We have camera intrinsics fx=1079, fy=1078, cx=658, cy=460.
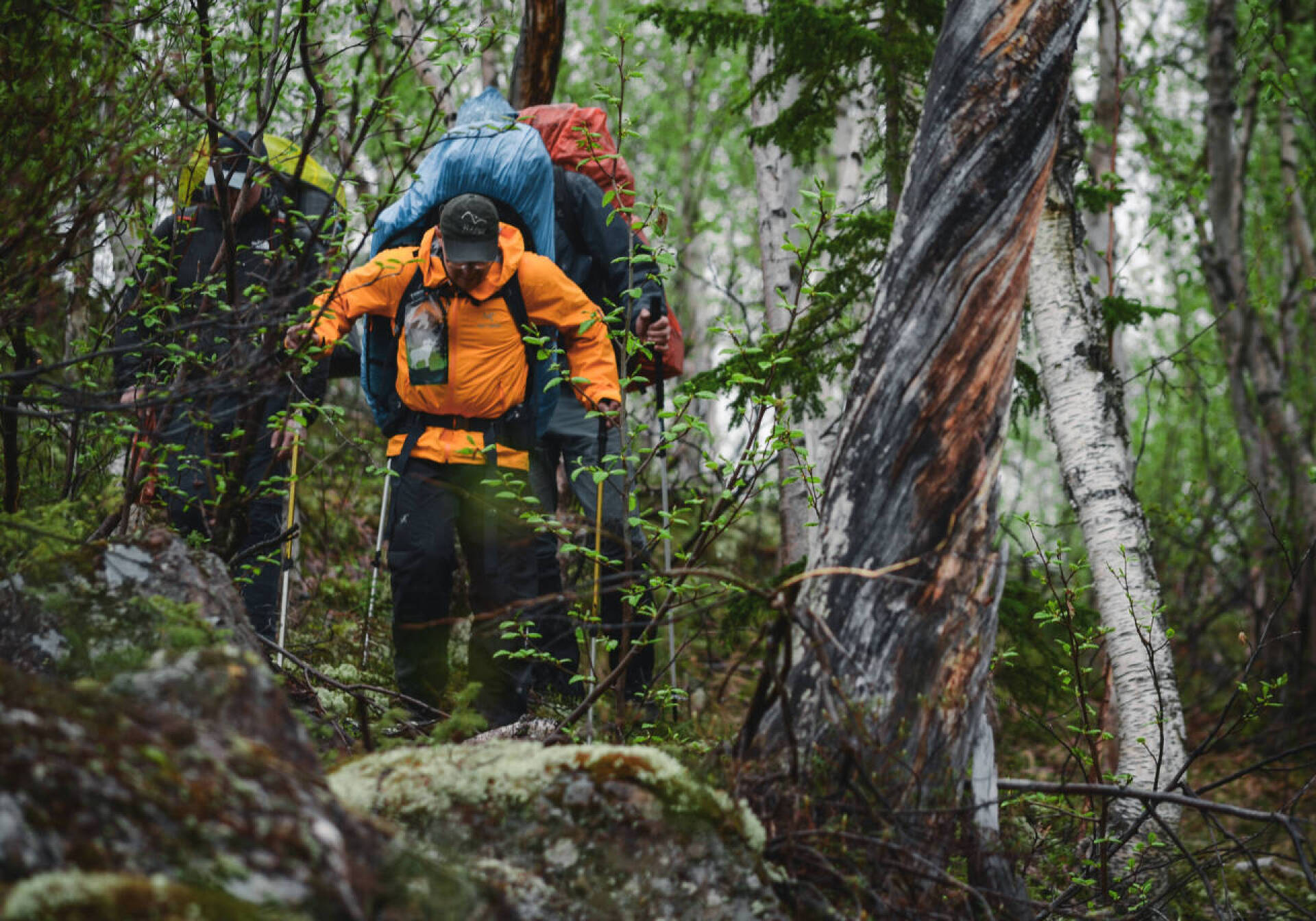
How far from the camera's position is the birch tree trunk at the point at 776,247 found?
26.2 ft

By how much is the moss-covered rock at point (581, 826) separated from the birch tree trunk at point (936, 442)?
12.8 inches

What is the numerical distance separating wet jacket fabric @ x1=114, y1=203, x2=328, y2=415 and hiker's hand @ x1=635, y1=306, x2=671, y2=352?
5.75ft

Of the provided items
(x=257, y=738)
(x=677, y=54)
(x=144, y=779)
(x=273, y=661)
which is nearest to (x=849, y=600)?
(x=257, y=738)

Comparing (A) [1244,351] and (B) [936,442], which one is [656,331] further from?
(A) [1244,351]

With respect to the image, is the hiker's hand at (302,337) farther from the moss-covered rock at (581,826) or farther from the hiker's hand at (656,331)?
the moss-covered rock at (581,826)

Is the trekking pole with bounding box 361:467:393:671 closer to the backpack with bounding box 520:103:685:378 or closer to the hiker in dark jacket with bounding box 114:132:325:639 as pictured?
the hiker in dark jacket with bounding box 114:132:325:639

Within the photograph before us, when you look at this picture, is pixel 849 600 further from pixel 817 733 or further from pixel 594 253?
pixel 594 253

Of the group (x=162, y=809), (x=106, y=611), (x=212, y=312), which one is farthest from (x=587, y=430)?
(x=162, y=809)

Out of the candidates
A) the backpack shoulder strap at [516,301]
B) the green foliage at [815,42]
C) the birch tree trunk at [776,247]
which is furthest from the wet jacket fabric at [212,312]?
the birch tree trunk at [776,247]

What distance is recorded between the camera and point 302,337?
176 inches

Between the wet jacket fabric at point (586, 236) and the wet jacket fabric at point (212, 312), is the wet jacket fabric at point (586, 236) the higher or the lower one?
the higher one

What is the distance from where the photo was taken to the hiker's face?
516cm

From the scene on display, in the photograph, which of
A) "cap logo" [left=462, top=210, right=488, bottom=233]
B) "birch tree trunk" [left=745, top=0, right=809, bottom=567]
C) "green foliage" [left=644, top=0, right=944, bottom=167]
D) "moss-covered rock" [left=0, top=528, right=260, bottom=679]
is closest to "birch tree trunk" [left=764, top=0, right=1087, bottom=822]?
"moss-covered rock" [left=0, top=528, right=260, bottom=679]

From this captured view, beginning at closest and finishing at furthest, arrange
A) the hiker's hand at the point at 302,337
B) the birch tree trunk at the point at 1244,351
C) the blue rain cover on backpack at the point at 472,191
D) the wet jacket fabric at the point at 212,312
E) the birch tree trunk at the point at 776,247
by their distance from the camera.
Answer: the wet jacket fabric at the point at 212,312, the hiker's hand at the point at 302,337, the blue rain cover on backpack at the point at 472,191, the birch tree trunk at the point at 776,247, the birch tree trunk at the point at 1244,351
